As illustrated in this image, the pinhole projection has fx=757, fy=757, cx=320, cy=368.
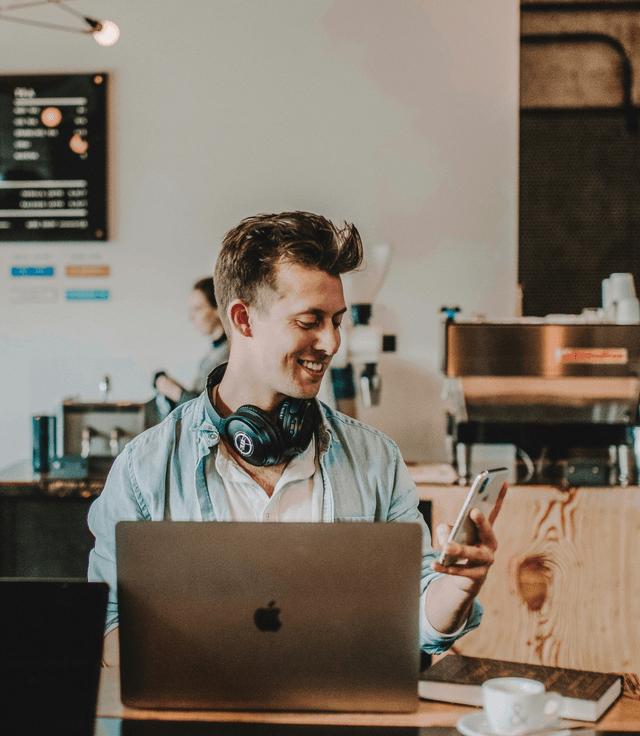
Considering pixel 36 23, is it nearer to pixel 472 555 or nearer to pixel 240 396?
pixel 240 396

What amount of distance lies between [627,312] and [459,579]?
63.6 inches

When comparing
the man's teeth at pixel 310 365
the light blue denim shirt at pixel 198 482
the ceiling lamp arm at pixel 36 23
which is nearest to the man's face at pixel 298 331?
the man's teeth at pixel 310 365

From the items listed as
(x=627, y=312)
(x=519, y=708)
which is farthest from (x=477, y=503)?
(x=627, y=312)

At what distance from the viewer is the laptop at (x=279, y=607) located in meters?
0.89

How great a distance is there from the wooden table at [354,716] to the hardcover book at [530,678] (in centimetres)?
1

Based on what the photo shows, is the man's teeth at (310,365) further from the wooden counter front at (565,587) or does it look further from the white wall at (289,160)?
the white wall at (289,160)

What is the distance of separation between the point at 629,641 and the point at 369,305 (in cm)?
134

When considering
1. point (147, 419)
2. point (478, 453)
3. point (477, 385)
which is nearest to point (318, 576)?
point (477, 385)

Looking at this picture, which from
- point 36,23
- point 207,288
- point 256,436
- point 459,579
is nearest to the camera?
point 459,579

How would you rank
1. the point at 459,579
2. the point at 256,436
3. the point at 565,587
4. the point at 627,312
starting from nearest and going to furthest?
1. the point at 459,579
2. the point at 256,436
3. the point at 565,587
4. the point at 627,312

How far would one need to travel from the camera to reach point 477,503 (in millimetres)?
1003

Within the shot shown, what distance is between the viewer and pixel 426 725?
0.95 meters

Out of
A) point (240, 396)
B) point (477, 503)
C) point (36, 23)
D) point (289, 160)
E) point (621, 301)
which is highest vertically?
point (36, 23)

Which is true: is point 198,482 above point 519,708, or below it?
above
